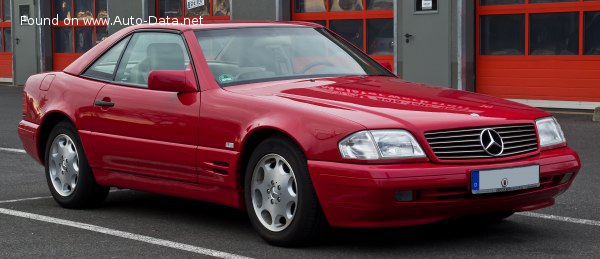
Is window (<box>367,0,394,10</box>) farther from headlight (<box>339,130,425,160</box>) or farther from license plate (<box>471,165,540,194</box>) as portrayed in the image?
headlight (<box>339,130,425,160</box>)

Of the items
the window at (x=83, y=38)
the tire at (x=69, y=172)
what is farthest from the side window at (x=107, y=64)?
the window at (x=83, y=38)

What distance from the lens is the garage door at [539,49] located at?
1791 cm

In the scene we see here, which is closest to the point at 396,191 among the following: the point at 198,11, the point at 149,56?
the point at 149,56

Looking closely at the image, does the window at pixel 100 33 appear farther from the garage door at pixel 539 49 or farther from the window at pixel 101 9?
the garage door at pixel 539 49

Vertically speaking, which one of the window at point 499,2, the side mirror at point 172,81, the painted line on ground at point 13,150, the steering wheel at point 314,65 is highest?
the window at point 499,2

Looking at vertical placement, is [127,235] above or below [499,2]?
below

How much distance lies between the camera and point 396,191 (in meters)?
5.96

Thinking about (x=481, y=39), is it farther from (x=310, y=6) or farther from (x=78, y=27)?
(x=78, y=27)

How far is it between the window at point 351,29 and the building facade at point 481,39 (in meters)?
0.02

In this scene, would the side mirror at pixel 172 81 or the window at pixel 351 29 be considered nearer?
the side mirror at pixel 172 81

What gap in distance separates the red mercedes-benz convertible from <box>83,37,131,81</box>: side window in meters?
0.01

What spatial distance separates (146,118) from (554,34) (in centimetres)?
1215

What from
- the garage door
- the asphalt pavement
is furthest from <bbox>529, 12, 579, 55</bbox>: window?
the asphalt pavement

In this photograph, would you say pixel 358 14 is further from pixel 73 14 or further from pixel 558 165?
pixel 558 165
